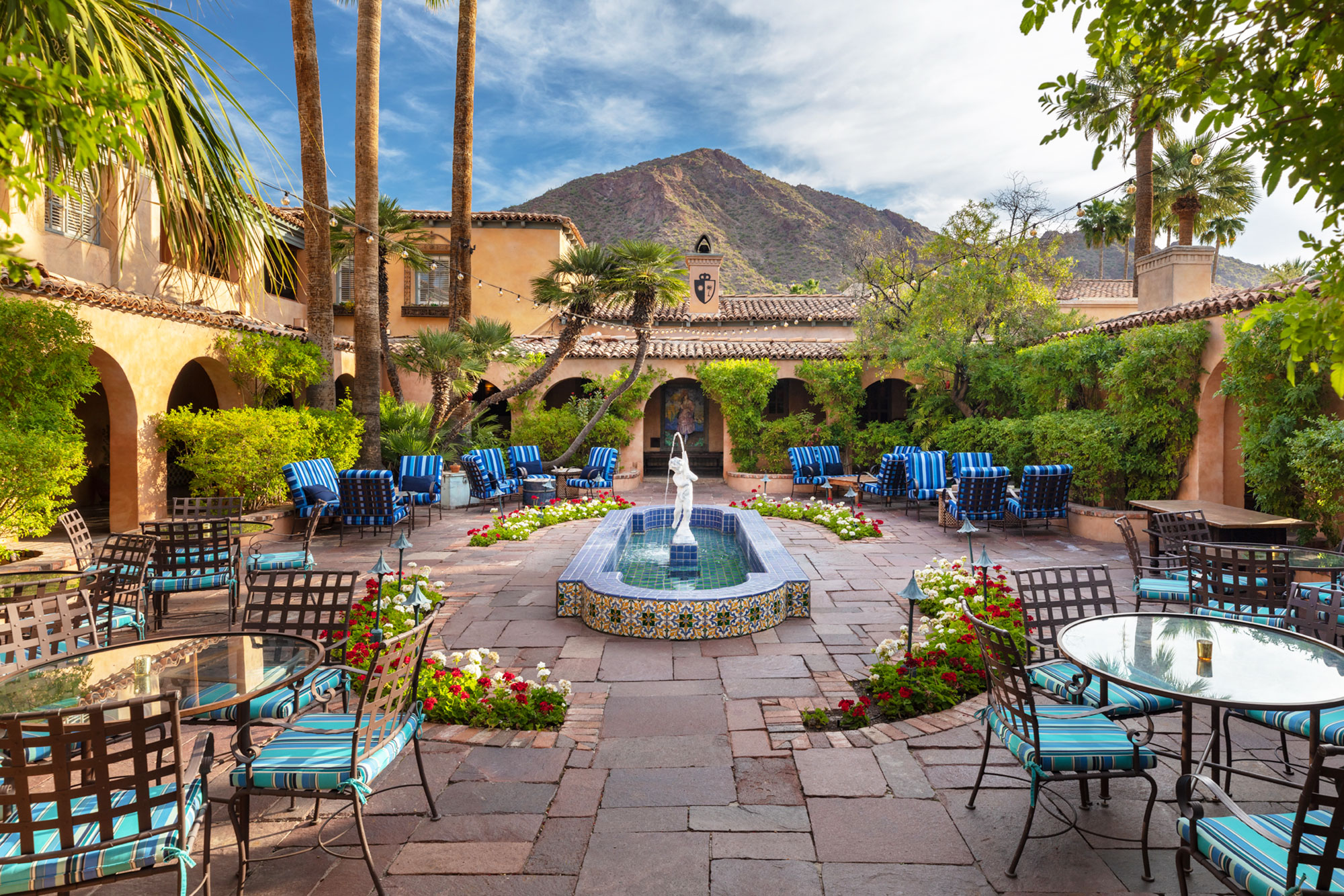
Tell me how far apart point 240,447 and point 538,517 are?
13.2 ft

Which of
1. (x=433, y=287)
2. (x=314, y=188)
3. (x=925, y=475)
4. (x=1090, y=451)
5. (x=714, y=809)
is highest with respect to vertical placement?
(x=433, y=287)

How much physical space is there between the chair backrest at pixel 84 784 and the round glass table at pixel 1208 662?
3.16 metres

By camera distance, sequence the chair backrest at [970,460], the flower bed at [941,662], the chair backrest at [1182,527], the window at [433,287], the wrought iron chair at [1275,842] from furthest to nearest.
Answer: the window at [433,287] → the chair backrest at [970,460] → the chair backrest at [1182,527] → the flower bed at [941,662] → the wrought iron chair at [1275,842]

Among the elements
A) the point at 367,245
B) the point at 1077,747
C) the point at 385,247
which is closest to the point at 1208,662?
the point at 1077,747

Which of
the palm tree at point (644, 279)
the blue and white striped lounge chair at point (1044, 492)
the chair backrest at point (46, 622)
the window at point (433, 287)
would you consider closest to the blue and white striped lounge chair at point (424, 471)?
the palm tree at point (644, 279)

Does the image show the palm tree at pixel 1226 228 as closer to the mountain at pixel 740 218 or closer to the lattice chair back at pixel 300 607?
the mountain at pixel 740 218

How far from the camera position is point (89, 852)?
1972 millimetres

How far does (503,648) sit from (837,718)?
8.03 feet

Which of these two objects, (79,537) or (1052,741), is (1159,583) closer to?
(1052,741)

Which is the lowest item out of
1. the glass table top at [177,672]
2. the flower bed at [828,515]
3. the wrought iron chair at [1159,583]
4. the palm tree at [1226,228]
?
the flower bed at [828,515]

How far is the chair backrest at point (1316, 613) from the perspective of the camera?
3.23 metres

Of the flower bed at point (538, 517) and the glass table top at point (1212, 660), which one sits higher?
the glass table top at point (1212, 660)

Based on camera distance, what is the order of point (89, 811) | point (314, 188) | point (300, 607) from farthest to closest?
point (314, 188) → point (300, 607) → point (89, 811)

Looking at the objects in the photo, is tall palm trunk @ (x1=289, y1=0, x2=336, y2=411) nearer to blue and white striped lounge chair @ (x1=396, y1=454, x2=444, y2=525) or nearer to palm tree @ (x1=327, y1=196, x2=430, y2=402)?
palm tree @ (x1=327, y1=196, x2=430, y2=402)
